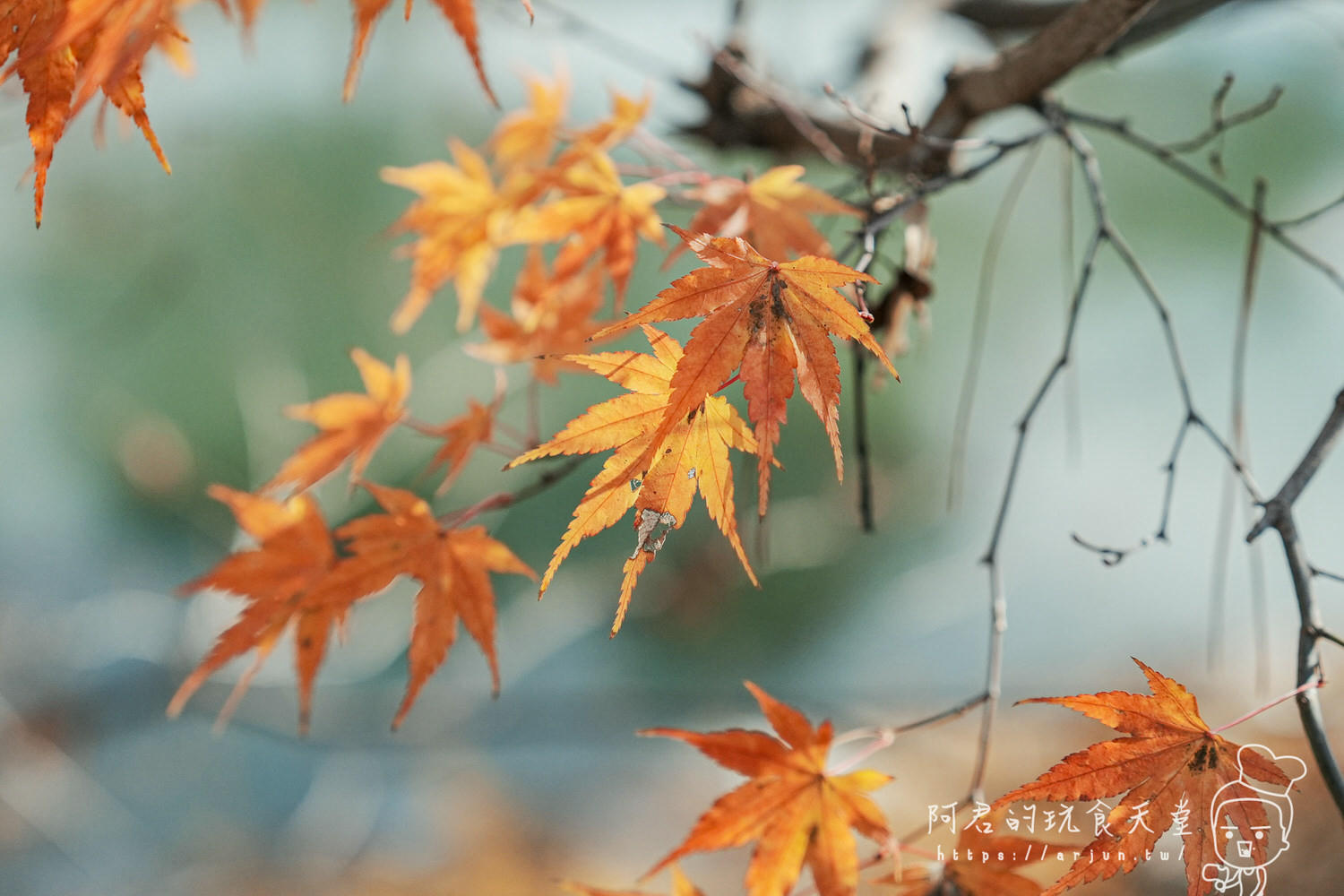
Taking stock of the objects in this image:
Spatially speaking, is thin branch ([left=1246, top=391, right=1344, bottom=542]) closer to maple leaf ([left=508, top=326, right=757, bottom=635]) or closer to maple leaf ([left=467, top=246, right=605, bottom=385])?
maple leaf ([left=508, top=326, right=757, bottom=635])

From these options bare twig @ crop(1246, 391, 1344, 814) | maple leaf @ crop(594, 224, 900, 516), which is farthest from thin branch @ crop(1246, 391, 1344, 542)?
maple leaf @ crop(594, 224, 900, 516)

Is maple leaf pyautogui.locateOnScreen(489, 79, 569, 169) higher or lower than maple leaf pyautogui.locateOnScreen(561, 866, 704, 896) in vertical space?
higher

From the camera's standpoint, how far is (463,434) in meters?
0.66

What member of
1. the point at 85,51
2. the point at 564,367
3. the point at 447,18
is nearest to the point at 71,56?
the point at 85,51

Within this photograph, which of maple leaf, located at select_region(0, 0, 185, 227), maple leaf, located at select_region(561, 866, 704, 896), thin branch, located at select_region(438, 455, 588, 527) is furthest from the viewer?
thin branch, located at select_region(438, 455, 588, 527)

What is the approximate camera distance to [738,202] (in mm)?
577

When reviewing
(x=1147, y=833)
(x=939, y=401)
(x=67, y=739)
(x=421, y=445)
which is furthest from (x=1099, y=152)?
(x=67, y=739)

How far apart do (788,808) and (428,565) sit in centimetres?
27

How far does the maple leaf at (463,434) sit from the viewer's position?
640mm

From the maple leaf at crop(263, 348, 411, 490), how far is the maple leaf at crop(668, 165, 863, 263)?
268 millimetres

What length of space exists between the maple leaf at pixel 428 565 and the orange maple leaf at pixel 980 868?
0.29 m

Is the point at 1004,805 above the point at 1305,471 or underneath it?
underneath

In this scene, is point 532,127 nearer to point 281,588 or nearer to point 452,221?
point 452,221

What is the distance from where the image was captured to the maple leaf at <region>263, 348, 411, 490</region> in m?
0.67
